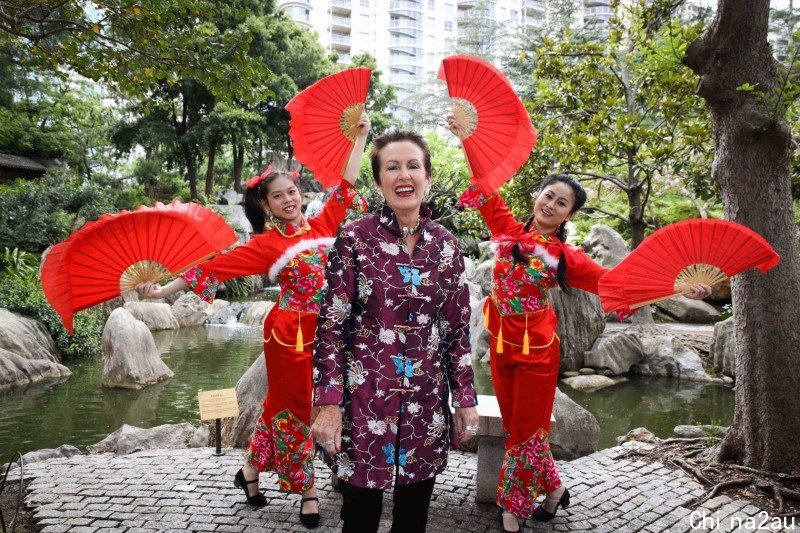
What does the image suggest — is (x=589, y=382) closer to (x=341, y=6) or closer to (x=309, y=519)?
(x=309, y=519)

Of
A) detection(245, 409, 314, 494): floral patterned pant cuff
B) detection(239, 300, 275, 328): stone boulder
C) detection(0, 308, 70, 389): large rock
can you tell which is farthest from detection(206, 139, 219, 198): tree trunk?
detection(245, 409, 314, 494): floral patterned pant cuff

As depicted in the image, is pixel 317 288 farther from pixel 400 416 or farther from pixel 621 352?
pixel 621 352

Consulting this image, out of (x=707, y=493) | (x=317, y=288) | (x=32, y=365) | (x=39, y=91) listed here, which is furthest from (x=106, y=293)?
(x=39, y=91)

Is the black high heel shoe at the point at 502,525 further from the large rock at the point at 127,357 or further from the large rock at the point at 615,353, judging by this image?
the large rock at the point at 127,357

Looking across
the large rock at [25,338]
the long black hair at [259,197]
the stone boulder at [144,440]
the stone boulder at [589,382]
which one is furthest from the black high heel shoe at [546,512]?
the large rock at [25,338]

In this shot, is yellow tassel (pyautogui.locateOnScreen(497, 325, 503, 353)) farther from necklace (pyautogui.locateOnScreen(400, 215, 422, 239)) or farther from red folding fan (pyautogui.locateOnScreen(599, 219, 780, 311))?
necklace (pyautogui.locateOnScreen(400, 215, 422, 239))

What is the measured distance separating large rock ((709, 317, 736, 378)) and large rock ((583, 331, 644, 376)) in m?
1.16

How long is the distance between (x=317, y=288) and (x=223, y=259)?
0.59 m

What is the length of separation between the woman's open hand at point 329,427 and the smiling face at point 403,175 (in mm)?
803

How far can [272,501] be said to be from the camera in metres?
3.52

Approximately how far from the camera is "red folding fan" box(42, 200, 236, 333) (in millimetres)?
2889

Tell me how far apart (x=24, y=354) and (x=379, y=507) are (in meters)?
9.31

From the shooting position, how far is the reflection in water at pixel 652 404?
6.85 m

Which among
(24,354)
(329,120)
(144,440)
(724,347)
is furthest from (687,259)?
(24,354)
